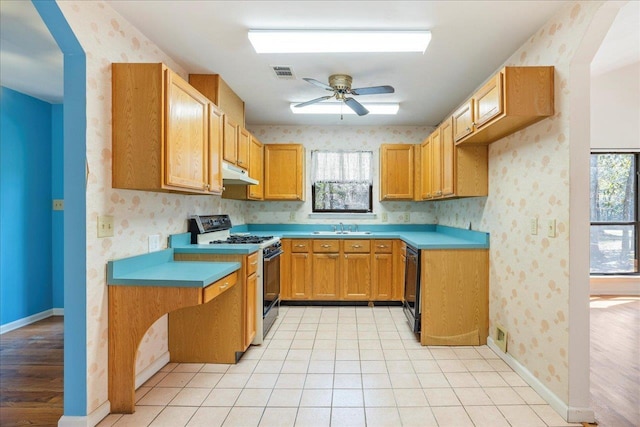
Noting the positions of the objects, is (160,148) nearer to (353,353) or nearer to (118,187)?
(118,187)

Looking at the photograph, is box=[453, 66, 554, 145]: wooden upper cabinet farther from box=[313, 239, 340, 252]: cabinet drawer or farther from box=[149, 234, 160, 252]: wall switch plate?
box=[149, 234, 160, 252]: wall switch plate

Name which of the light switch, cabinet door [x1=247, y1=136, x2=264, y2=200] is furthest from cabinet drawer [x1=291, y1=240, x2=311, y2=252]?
the light switch

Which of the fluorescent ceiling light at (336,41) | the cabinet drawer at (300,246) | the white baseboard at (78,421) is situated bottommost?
the white baseboard at (78,421)

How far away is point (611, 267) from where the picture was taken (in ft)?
15.5

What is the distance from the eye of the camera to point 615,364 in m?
2.54

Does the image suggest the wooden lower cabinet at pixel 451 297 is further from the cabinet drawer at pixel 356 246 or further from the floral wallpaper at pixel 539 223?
the cabinet drawer at pixel 356 246

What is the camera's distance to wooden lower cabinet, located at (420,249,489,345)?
9.65 ft

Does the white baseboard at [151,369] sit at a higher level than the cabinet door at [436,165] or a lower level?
lower

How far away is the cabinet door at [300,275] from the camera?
4.14 metres

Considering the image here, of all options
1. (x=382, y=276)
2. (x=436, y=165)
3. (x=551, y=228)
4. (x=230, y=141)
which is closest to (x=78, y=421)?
(x=230, y=141)

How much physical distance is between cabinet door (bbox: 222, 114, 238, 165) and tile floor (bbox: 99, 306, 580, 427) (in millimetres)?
1843

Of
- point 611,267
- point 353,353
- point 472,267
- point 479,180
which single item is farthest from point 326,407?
point 611,267

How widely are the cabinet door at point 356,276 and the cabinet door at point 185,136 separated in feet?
7.44

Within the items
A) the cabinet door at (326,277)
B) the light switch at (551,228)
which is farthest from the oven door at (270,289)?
the light switch at (551,228)
